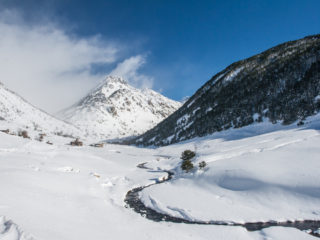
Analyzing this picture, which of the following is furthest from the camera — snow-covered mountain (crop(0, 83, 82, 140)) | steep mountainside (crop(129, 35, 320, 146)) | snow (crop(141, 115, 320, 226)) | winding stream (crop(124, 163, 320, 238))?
snow-covered mountain (crop(0, 83, 82, 140))

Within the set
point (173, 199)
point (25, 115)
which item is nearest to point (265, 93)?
point (173, 199)

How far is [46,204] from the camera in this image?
13312mm

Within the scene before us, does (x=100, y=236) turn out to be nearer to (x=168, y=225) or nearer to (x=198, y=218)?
(x=168, y=225)

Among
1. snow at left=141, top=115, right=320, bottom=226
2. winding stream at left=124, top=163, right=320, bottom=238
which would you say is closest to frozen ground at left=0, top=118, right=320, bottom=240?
snow at left=141, top=115, right=320, bottom=226

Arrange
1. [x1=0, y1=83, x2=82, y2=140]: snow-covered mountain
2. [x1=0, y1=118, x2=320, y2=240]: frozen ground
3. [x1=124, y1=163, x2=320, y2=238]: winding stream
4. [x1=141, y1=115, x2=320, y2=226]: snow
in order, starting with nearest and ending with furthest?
[x1=0, y1=118, x2=320, y2=240]: frozen ground < [x1=124, y1=163, x2=320, y2=238]: winding stream < [x1=141, y1=115, x2=320, y2=226]: snow < [x1=0, y1=83, x2=82, y2=140]: snow-covered mountain

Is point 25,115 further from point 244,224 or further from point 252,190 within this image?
point 244,224

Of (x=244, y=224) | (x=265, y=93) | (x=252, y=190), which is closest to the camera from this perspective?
(x=244, y=224)

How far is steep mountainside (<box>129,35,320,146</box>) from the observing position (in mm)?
60719

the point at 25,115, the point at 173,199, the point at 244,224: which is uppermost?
the point at 25,115

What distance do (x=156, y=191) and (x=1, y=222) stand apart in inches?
593

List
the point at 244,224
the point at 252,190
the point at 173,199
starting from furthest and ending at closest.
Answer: the point at 173,199 < the point at 252,190 < the point at 244,224

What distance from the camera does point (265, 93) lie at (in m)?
80.6

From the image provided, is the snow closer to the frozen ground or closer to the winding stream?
the frozen ground

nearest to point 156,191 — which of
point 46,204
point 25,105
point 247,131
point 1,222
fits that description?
point 46,204
